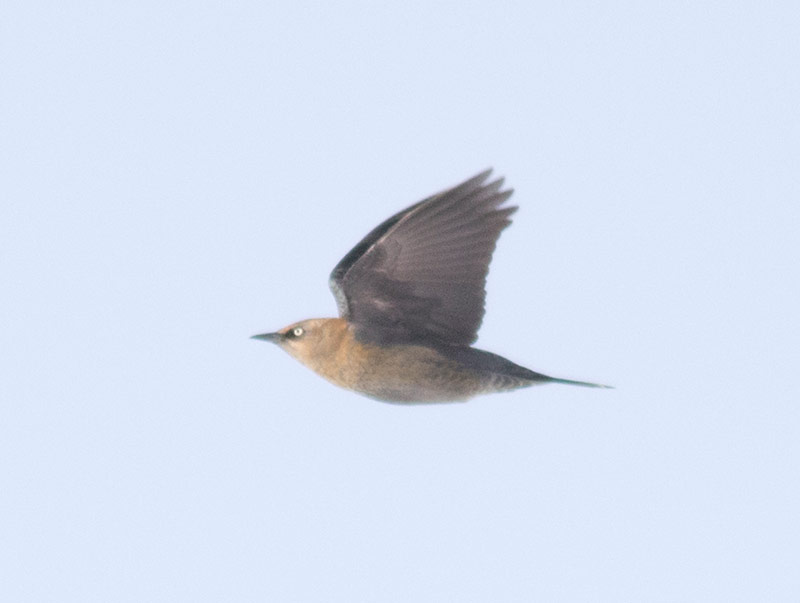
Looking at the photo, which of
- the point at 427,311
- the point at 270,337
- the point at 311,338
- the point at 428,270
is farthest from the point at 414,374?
the point at 270,337

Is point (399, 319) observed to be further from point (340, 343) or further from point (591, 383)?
point (591, 383)

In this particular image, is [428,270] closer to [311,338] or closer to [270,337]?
[311,338]

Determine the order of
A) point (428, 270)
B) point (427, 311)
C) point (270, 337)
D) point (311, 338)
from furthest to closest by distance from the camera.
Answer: point (270, 337) → point (311, 338) → point (427, 311) → point (428, 270)

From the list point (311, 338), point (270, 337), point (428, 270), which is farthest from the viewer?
point (270, 337)

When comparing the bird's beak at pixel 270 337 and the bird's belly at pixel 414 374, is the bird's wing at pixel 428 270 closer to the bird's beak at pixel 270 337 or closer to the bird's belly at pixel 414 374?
the bird's belly at pixel 414 374

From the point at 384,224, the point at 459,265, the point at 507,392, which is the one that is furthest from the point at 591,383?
the point at 384,224

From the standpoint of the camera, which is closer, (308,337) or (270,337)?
(308,337)

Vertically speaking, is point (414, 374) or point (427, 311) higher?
point (427, 311)
